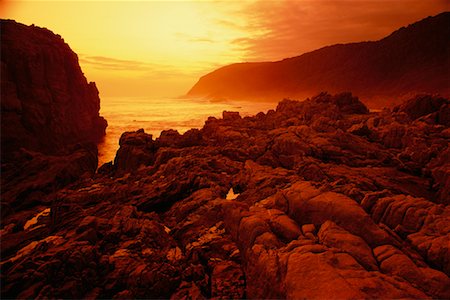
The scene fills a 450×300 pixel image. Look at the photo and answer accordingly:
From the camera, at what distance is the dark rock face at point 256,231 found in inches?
226

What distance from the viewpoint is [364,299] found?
Result: 468cm

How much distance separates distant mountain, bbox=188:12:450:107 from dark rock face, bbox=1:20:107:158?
5481 centimetres

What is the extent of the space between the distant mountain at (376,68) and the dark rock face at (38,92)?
5481 cm

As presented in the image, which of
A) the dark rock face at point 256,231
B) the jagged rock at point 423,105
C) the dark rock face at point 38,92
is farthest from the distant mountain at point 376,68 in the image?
the dark rock face at point 38,92

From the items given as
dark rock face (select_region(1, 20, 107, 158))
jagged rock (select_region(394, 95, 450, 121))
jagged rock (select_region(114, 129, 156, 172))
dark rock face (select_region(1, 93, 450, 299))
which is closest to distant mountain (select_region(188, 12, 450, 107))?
jagged rock (select_region(394, 95, 450, 121))

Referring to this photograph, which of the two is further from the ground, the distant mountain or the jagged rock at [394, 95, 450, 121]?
the distant mountain

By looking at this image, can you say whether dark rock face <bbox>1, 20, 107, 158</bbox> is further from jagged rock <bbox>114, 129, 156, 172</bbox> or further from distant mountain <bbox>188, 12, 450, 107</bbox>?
distant mountain <bbox>188, 12, 450, 107</bbox>

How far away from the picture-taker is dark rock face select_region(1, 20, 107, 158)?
21.3m

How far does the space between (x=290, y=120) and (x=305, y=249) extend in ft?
59.2

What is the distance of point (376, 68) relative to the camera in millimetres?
91562

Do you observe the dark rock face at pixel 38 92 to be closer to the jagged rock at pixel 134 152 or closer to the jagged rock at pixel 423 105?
the jagged rock at pixel 134 152

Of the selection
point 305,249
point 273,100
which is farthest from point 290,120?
point 273,100

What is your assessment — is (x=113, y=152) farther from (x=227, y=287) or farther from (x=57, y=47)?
(x=227, y=287)

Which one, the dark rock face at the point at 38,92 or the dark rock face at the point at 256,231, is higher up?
the dark rock face at the point at 38,92
